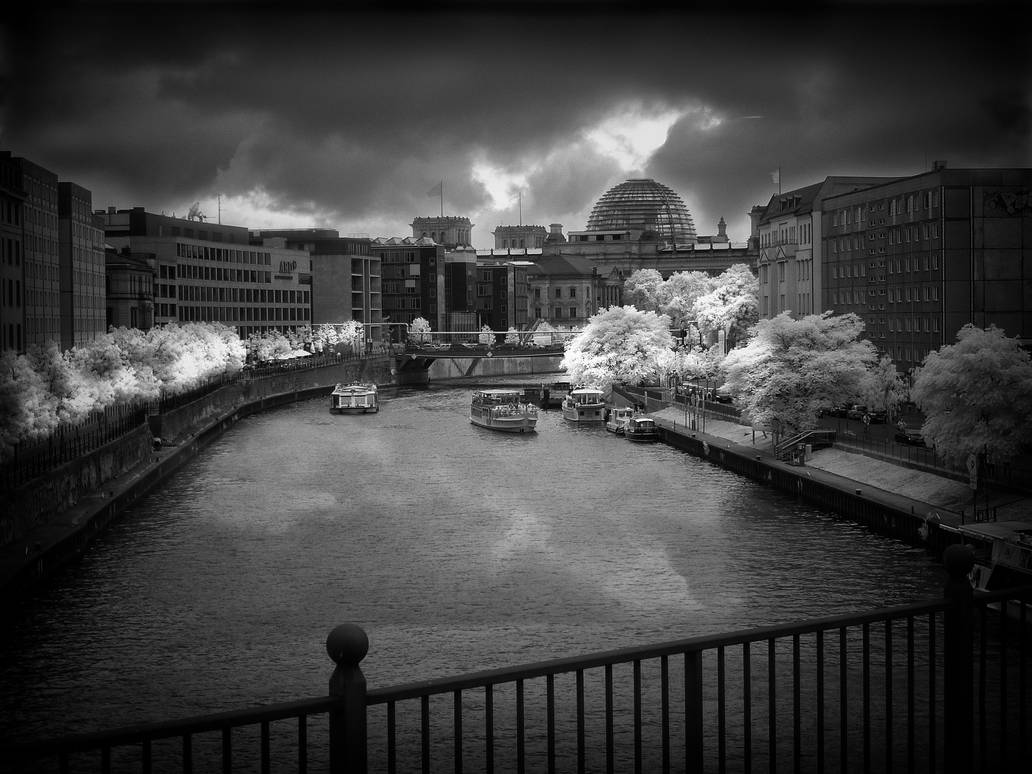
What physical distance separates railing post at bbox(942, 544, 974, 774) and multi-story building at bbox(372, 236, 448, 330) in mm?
109615

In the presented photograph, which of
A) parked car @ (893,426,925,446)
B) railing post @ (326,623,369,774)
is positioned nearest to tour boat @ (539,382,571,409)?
parked car @ (893,426,925,446)

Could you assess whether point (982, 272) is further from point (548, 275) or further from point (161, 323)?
point (548, 275)

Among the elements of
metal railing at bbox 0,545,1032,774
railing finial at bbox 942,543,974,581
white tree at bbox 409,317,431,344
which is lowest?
metal railing at bbox 0,545,1032,774

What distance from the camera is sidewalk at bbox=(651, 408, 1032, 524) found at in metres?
25.2

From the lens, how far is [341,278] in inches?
4050

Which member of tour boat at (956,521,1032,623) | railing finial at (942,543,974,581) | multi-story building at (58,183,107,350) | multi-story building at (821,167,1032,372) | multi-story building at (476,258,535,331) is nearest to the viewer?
railing finial at (942,543,974,581)

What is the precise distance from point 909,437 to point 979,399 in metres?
6.53

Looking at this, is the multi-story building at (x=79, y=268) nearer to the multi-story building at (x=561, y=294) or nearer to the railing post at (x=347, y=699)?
the railing post at (x=347, y=699)

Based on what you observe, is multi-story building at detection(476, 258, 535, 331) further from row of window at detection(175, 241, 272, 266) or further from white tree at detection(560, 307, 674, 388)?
white tree at detection(560, 307, 674, 388)

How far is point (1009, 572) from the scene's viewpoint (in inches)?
823

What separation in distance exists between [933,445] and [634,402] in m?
28.9

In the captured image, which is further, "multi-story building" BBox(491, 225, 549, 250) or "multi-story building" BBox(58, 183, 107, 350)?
"multi-story building" BBox(491, 225, 549, 250)

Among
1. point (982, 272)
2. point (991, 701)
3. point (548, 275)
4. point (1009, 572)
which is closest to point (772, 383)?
point (982, 272)

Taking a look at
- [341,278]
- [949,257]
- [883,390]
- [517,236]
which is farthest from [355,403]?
[517,236]
